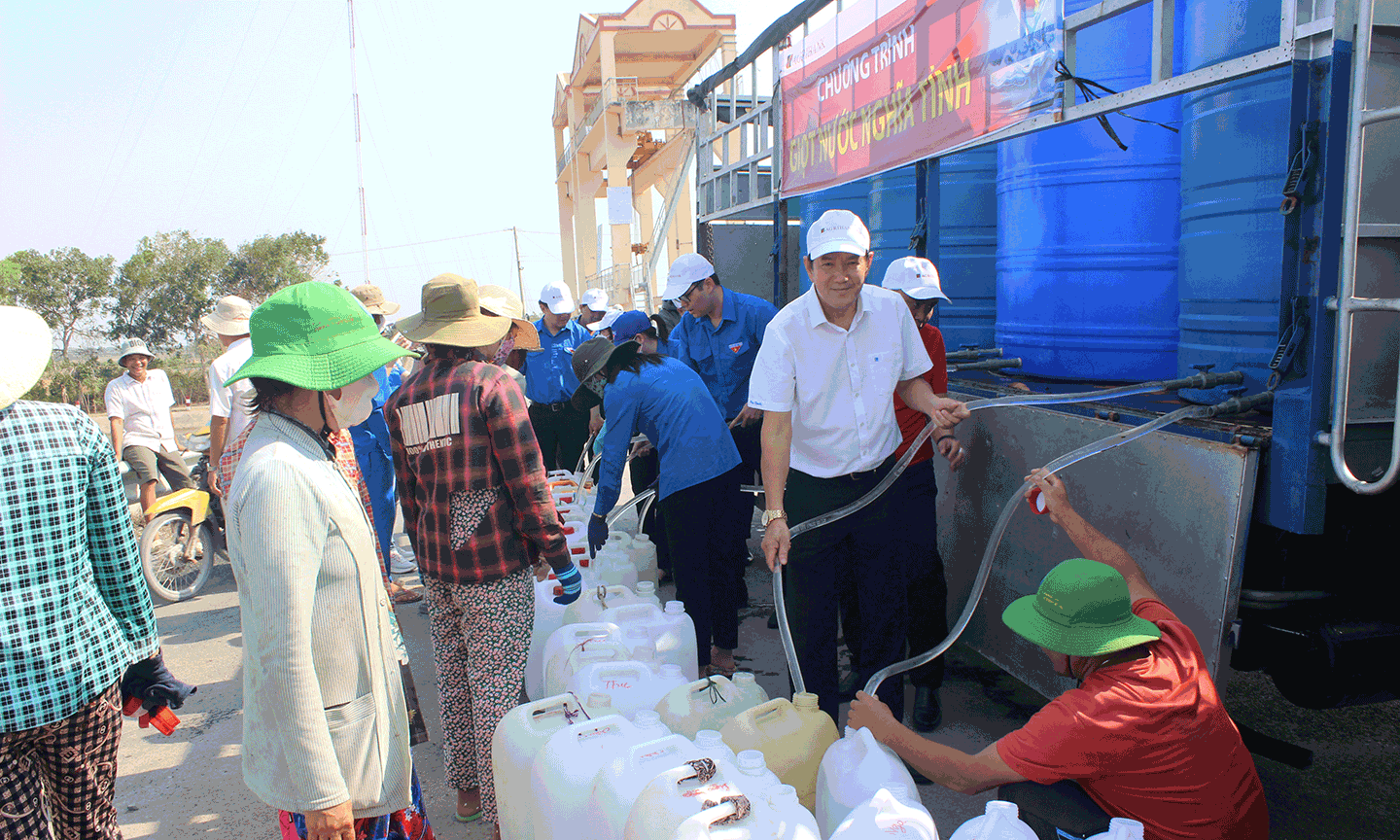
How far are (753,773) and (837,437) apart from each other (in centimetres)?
130

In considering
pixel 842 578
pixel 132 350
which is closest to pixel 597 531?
pixel 842 578

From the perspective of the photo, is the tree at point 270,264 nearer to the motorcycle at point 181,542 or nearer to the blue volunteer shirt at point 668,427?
the motorcycle at point 181,542

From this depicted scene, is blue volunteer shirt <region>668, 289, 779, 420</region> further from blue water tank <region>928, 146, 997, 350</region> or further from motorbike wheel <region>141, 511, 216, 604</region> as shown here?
motorbike wheel <region>141, 511, 216, 604</region>

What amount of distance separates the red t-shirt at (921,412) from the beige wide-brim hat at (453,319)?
148 cm

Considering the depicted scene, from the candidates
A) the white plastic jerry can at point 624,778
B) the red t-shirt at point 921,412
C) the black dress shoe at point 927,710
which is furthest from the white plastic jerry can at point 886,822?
the black dress shoe at point 927,710

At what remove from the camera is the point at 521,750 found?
229cm

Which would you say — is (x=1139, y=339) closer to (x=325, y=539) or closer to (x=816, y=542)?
(x=816, y=542)

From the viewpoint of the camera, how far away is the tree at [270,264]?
2506cm

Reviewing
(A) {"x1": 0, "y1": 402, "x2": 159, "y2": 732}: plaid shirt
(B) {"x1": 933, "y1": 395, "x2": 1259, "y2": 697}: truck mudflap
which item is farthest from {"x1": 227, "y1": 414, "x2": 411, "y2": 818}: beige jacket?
(B) {"x1": 933, "y1": 395, "x2": 1259, "y2": 697}: truck mudflap

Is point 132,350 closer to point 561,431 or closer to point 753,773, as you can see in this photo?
point 561,431

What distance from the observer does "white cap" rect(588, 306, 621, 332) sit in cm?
708

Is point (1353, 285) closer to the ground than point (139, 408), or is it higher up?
higher up

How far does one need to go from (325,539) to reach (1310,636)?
2633 mm

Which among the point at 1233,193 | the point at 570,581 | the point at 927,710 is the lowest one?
the point at 927,710
